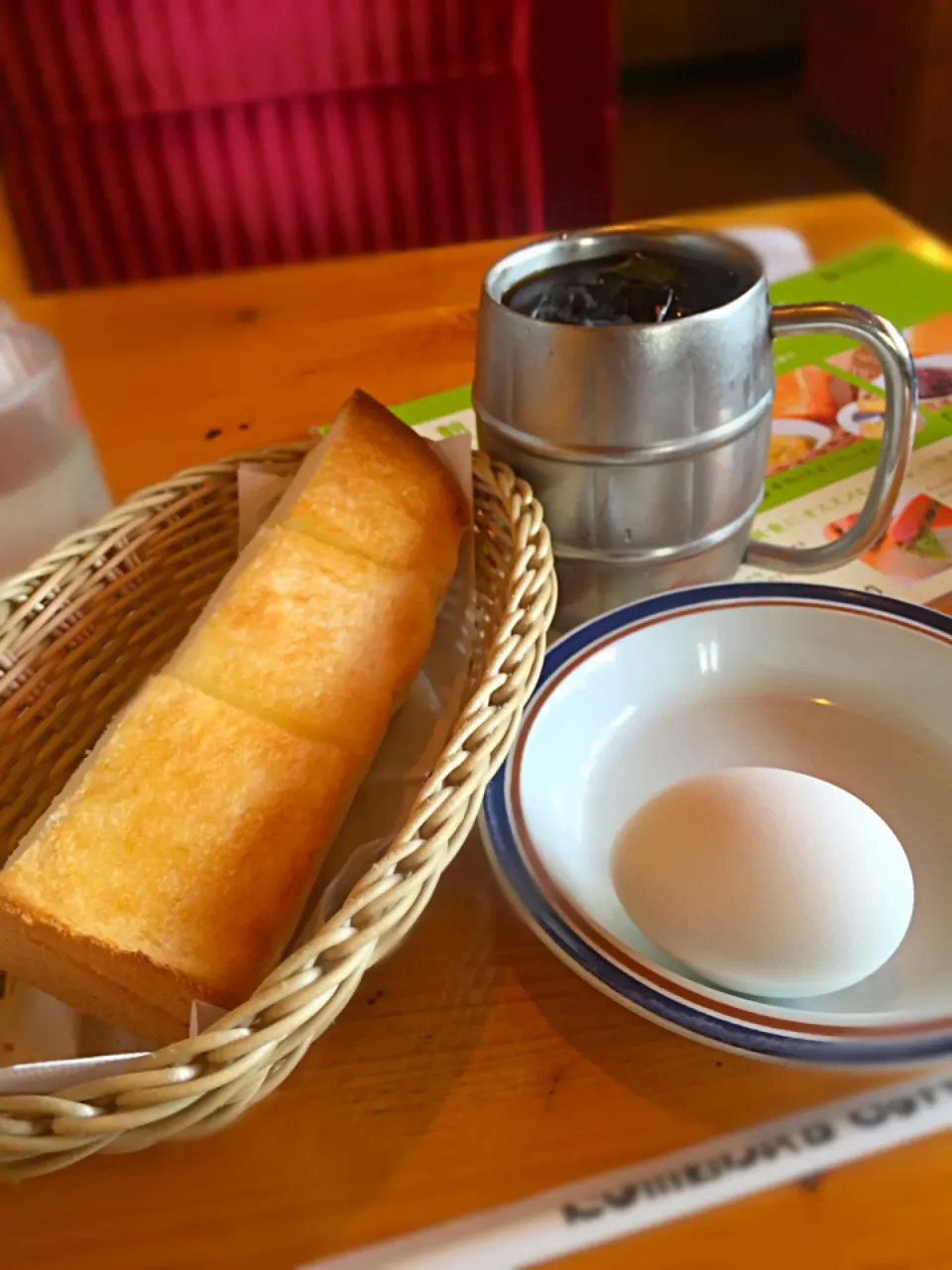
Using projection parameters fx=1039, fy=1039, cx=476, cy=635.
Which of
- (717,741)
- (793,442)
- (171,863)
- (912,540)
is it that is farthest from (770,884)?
(793,442)

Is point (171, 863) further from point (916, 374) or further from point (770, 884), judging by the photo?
point (916, 374)

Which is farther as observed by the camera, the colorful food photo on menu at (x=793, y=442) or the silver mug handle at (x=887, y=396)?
the colorful food photo on menu at (x=793, y=442)

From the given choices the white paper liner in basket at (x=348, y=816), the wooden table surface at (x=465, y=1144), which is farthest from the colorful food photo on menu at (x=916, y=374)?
the wooden table surface at (x=465, y=1144)

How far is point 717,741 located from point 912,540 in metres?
0.24

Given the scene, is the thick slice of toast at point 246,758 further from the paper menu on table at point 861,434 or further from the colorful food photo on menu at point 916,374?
the colorful food photo on menu at point 916,374

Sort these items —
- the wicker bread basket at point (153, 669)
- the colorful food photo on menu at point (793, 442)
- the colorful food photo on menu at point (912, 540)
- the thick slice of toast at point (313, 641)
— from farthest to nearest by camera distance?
the colorful food photo on menu at point (793, 442), the colorful food photo on menu at point (912, 540), the thick slice of toast at point (313, 641), the wicker bread basket at point (153, 669)

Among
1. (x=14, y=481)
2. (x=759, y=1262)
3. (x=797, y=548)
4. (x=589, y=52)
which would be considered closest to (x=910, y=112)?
(x=589, y=52)

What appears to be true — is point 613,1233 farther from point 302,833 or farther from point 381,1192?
point 302,833

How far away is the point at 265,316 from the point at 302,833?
71 cm

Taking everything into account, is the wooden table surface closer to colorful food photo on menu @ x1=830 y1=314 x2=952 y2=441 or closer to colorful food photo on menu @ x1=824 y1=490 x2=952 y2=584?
colorful food photo on menu @ x1=824 y1=490 x2=952 y2=584

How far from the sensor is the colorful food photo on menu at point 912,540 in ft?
2.14

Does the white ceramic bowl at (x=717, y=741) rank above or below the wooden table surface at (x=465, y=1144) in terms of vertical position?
above

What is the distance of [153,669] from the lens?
0.59 meters

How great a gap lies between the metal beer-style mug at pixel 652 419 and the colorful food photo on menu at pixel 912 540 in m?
0.07
